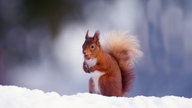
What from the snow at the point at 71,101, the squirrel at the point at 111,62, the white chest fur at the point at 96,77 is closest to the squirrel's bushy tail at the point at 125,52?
the squirrel at the point at 111,62

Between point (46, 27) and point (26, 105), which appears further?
point (46, 27)

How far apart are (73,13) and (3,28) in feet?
1.40

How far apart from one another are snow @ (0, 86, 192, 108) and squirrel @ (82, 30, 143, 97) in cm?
46

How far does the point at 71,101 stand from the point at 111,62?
2.01ft

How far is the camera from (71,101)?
1.22 meters

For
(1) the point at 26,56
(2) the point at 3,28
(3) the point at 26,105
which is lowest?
(3) the point at 26,105

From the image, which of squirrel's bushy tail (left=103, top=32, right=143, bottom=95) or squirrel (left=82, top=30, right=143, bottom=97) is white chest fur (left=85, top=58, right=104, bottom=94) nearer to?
squirrel (left=82, top=30, right=143, bottom=97)

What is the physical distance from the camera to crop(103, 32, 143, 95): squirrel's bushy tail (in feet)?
6.37

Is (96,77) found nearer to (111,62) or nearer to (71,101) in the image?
(111,62)

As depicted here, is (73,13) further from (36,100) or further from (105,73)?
(36,100)

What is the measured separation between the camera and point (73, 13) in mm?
2520

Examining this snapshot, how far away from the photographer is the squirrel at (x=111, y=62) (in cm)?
176

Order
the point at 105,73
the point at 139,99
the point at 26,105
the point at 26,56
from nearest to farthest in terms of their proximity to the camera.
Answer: the point at 26,105, the point at 139,99, the point at 105,73, the point at 26,56

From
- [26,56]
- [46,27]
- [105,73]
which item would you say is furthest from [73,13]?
[105,73]
